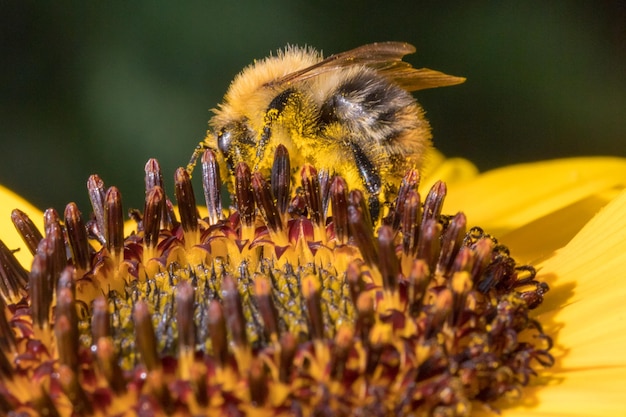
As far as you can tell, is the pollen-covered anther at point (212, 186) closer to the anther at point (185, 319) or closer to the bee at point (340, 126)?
the bee at point (340, 126)

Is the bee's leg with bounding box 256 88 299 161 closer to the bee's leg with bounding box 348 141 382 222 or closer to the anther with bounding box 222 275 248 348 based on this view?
the bee's leg with bounding box 348 141 382 222

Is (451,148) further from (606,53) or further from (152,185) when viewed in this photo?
(152,185)

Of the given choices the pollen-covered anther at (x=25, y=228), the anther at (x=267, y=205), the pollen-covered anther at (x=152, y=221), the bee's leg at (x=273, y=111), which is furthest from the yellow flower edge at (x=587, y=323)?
the pollen-covered anther at (x=25, y=228)

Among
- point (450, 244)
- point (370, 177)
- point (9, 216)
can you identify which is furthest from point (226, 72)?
point (450, 244)

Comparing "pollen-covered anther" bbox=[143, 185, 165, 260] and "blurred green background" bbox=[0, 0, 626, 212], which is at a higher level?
"blurred green background" bbox=[0, 0, 626, 212]

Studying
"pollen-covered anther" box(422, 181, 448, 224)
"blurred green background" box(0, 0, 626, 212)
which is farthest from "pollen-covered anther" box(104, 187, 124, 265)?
"blurred green background" box(0, 0, 626, 212)

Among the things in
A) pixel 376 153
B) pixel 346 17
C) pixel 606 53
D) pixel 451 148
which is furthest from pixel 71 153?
pixel 606 53

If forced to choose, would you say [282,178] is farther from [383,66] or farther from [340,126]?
[383,66]

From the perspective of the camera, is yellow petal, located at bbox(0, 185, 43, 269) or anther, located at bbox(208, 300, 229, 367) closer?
anther, located at bbox(208, 300, 229, 367)
